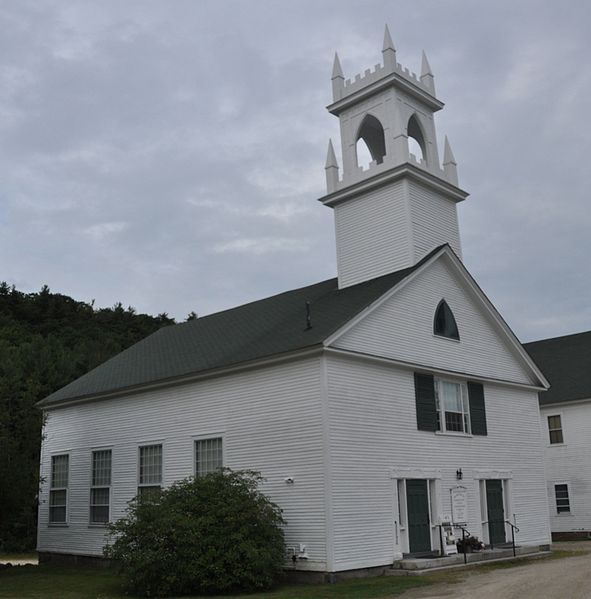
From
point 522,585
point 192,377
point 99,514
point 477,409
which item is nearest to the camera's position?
point 522,585

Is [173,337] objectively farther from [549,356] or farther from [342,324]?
[549,356]

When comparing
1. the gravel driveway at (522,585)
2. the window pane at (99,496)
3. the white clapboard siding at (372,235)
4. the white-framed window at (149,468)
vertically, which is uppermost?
the white clapboard siding at (372,235)

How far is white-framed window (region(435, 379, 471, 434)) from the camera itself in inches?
867

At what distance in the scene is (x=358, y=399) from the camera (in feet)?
63.1

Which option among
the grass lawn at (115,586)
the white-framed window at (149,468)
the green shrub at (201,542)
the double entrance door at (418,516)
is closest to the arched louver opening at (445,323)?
the double entrance door at (418,516)

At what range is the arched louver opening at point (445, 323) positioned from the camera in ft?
74.2

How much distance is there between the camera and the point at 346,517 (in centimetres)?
1803

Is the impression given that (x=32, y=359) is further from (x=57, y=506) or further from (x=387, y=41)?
(x=387, y=41)

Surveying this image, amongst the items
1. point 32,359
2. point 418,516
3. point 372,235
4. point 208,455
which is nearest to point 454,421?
point 418,516

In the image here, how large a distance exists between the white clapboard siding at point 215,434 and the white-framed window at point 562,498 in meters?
19.3

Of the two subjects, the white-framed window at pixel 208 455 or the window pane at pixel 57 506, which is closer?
the white-framed window at pixel 208 455

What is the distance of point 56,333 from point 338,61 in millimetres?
36481

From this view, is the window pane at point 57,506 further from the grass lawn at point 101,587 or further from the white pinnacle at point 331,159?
the white pinnacle at point 331,159

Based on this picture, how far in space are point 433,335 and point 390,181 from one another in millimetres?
5091
